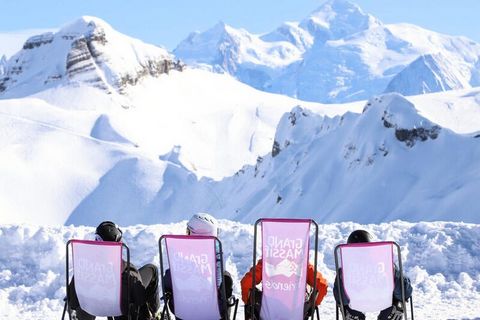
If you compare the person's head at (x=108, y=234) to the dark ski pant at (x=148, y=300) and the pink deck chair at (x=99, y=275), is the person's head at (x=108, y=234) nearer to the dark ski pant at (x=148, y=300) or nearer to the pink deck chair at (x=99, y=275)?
the pink deck chair at (x=99, y=275)

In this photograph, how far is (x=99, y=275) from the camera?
6.79 meters

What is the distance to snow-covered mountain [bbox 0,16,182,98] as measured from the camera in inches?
3871

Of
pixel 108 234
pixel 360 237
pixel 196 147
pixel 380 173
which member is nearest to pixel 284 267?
pixel 360 237

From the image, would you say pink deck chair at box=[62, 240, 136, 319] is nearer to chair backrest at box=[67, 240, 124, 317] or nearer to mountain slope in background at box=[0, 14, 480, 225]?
chair backrest at box=[67, 240, 124, 317]

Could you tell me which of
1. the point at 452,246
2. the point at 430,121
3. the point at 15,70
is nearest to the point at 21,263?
the point at 452,246

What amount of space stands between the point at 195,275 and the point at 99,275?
0.94 m

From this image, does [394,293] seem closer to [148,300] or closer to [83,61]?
[148,300]

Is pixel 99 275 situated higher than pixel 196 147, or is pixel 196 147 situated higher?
pixel 196 147

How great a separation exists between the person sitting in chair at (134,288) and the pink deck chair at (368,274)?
1.96 metres

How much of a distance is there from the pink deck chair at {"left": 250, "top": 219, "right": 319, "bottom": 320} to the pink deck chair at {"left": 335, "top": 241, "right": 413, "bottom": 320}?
334 mm

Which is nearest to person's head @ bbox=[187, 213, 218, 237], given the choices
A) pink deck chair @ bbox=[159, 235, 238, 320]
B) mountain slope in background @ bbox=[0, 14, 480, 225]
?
pink deck chair @ bbox=[159, 235, 238, 320]

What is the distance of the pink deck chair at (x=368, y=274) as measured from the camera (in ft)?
21.4

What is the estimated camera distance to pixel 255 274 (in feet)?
22.7

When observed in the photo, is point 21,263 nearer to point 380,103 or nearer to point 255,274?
point 255,274
